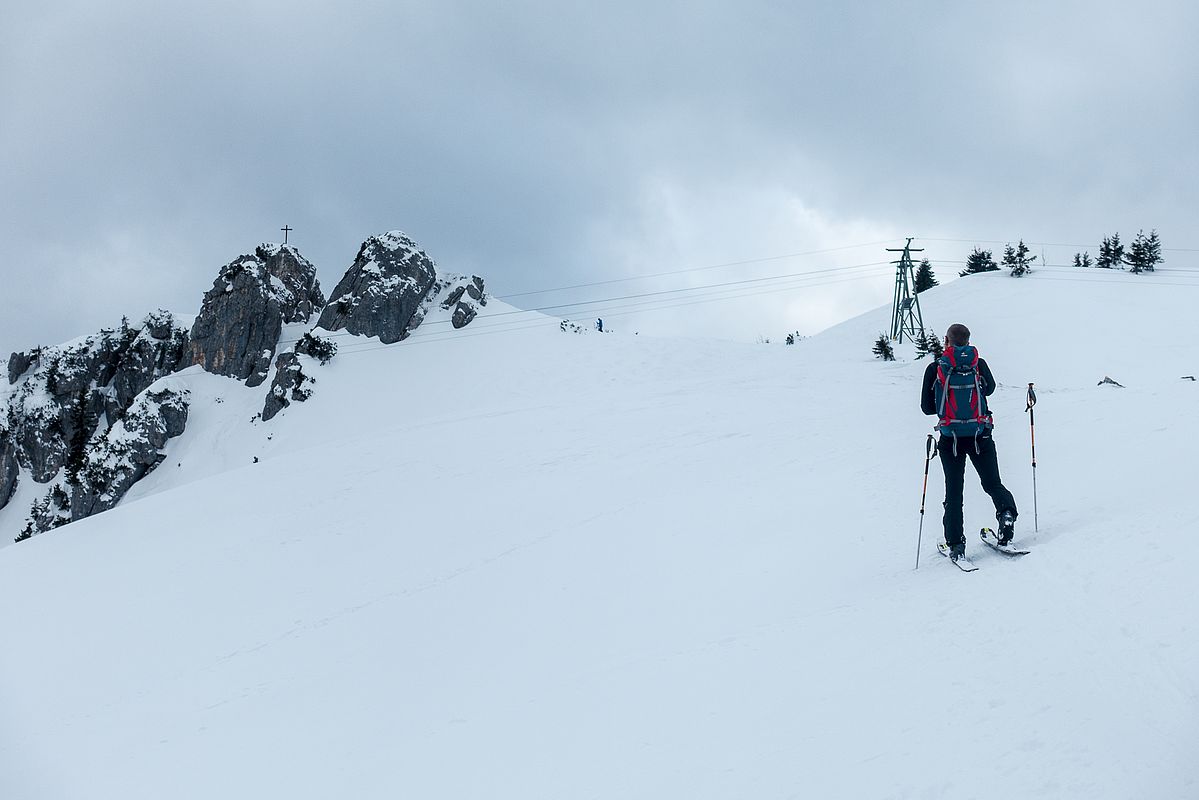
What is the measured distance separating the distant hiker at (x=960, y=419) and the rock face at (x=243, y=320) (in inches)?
1751

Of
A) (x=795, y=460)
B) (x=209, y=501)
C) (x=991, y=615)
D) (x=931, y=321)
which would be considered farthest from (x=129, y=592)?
(x=931, y=321)

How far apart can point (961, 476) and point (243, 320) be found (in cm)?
4787

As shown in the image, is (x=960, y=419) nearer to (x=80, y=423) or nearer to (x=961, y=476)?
(x=961, y=476)

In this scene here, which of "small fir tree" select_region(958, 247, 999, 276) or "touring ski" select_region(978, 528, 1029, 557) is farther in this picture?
"small fir tree" select_region(958, 247, 999, 276)

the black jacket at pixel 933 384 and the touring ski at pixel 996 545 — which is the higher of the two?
the black jacket at pixel 933 384

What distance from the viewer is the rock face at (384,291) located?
44438 mm

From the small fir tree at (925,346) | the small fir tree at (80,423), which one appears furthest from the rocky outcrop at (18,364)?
the small fir tree at (925,346)

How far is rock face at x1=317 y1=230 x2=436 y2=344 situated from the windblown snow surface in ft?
77.1

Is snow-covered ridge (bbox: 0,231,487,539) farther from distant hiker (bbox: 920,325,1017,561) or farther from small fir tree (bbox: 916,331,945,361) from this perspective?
distant hiker (bbox: 920,325,1017,561)

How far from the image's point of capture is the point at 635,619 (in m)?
7.58

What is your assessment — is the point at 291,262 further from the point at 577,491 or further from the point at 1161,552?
the point at 1161,552

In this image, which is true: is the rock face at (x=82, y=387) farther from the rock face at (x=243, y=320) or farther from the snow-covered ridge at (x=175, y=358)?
the rock face at (x=243, y=320)

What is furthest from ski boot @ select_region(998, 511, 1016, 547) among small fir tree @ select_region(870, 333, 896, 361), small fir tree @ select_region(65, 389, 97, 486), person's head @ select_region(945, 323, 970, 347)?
small fir tree @ select_region(65, 389, 97, 486)

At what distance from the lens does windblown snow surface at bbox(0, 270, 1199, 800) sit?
413cm
